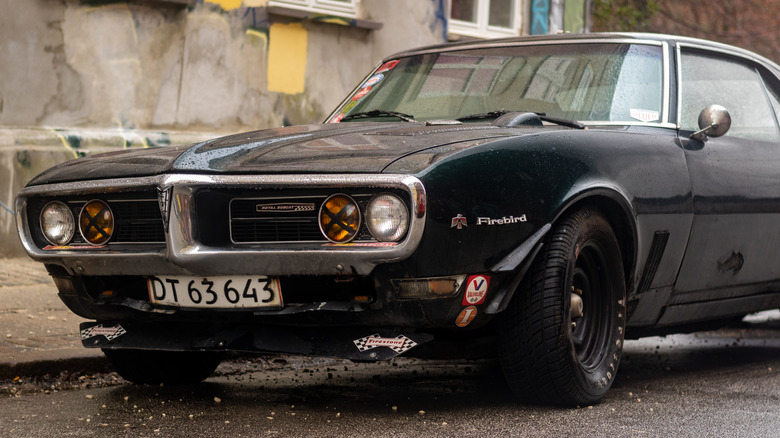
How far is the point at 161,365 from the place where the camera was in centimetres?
504

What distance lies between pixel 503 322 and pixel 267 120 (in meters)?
6.88

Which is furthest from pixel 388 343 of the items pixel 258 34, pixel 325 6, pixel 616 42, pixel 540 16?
pixel 540 16

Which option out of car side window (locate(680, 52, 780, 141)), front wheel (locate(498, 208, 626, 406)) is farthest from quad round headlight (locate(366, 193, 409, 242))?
car side window (locate(680, 52, 780, 141))

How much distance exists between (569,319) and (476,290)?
458 mm

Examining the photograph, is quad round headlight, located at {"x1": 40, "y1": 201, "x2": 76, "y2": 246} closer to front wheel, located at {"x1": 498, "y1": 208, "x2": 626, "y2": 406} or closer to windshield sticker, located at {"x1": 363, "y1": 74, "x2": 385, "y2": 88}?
front wheel, located at {"x1": 498, "y1": 208, "x2": 626, "y2": 406}

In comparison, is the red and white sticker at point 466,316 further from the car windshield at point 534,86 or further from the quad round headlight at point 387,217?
the car windshield at point 534,86

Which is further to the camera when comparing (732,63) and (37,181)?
(732,63)

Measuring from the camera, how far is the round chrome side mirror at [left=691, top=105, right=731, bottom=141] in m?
5.27

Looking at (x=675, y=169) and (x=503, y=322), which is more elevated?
(x=675, y=169)

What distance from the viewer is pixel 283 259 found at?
12.9 feet

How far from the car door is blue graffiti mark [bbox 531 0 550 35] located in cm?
797

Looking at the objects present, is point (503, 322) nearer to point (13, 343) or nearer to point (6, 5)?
point (13, 343)

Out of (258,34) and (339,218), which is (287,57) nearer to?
(258,34)

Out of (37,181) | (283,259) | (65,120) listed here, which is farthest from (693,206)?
(65,120)
